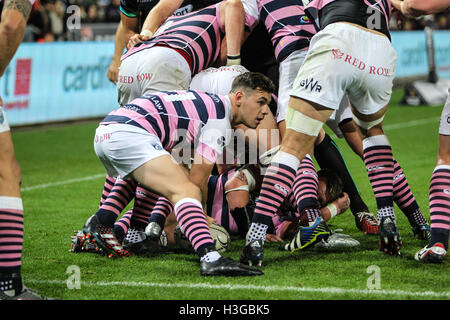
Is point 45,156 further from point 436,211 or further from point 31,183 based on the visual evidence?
point 436,211

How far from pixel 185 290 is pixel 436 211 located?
1697 mm

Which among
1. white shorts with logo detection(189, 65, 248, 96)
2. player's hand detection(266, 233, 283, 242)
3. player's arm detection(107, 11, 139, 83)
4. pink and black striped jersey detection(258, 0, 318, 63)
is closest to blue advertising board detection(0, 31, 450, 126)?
player's arm detection(107, 11, 139, 83)

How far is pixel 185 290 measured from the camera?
394cm

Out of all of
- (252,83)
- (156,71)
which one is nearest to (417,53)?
(156,71)

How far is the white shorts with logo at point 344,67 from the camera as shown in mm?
4500

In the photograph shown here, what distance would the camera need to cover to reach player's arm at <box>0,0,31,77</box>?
142 inches

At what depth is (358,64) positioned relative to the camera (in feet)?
15.0

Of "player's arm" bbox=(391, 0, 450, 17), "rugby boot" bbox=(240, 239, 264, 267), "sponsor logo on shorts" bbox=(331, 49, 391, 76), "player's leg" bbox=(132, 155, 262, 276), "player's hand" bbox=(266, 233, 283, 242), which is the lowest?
"player's hand" bbox=(266, 233, 283, 242)

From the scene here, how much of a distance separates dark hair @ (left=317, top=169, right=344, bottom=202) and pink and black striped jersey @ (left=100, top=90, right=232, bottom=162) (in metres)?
1.34

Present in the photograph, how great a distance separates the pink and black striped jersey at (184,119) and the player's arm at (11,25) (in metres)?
1.07

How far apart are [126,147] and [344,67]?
143cm

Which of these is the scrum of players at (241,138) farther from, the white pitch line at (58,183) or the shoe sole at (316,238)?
the white pitch line at (58,183)

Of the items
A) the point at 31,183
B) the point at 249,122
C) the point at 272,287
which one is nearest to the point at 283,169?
the point at 249,122

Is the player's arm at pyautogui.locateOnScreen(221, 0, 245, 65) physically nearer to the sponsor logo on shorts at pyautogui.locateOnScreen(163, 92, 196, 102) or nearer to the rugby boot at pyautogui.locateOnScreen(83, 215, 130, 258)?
the sponsor logo on shorts at pyautogui.locateOnScreen(163, 92, 196, 102)
